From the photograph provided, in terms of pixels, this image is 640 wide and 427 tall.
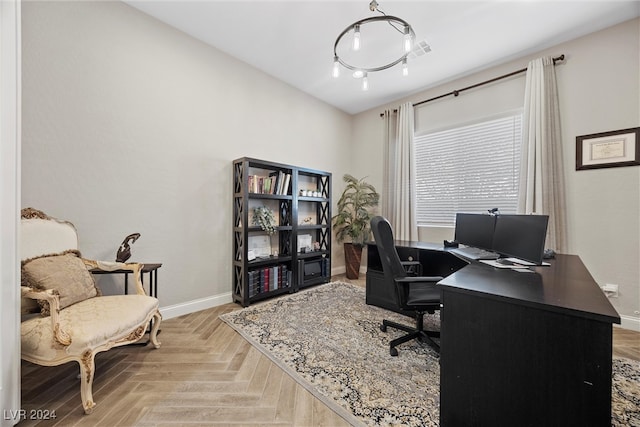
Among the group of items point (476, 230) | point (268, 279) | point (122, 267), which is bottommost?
point (268, 279)

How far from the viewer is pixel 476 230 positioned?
261 centimetres

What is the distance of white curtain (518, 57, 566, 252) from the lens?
2.77 metres

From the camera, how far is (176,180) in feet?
8.87

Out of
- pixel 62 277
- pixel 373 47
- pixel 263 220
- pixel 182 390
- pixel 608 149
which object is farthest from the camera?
pixel 263 220

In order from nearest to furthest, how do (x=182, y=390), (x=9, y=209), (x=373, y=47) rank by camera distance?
(x=9, y=209)
(x=182, y=390)
(x=373, y=47)

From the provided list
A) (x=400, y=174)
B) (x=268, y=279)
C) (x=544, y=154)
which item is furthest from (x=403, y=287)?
(x=400, y=174)

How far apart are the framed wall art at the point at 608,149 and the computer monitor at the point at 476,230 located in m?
1.29

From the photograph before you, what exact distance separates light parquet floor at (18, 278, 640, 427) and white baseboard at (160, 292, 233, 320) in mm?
552

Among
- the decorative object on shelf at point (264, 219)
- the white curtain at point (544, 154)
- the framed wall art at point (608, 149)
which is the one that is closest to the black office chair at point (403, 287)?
the decorative object on shelf at point (264, 219)

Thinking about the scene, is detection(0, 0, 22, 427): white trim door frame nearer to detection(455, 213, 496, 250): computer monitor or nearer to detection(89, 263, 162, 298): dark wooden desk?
detection(89, 263, 162, 298): dark wooden desk

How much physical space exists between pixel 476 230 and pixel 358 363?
183 centimetres

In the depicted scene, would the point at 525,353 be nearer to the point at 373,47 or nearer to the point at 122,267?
the point at 122,267

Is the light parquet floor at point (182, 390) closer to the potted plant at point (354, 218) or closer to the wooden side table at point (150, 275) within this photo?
the wooden side table at point (150, 275)

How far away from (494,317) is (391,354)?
106 cm
